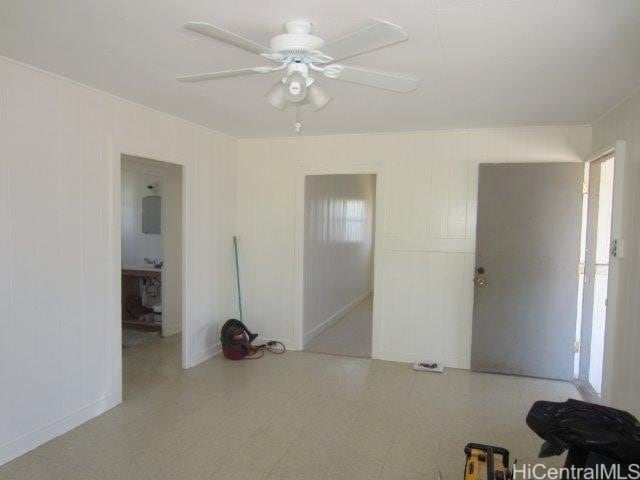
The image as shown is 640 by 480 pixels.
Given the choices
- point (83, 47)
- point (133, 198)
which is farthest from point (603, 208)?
point (133, 198)

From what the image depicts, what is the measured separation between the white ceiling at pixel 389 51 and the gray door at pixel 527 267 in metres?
0.61

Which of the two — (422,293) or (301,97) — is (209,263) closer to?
(422,293)

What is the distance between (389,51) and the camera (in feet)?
7.48

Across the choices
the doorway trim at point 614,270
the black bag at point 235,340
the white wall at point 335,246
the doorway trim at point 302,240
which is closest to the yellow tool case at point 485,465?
the doorway trim at point 614,270

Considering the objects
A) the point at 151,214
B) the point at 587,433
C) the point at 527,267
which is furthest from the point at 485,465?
the point at 151,214

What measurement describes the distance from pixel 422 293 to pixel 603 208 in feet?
5.94

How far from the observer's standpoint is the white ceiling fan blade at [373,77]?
1.92 metres

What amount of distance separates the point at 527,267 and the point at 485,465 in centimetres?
235

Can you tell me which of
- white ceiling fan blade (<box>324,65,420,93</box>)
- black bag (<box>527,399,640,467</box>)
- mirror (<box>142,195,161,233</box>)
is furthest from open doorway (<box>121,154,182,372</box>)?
black bag (<box>527,399,640,467</box>)

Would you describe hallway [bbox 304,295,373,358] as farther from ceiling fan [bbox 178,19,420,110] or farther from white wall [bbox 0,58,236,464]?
ceiling fan [bbox 178,19,420,110]

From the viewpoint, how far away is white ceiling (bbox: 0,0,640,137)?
6.07ft

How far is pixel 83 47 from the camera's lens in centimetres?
231

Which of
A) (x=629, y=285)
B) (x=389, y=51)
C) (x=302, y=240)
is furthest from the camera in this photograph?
(x=302, y=240)

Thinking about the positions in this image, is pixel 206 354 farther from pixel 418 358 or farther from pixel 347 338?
pixel 418 358
